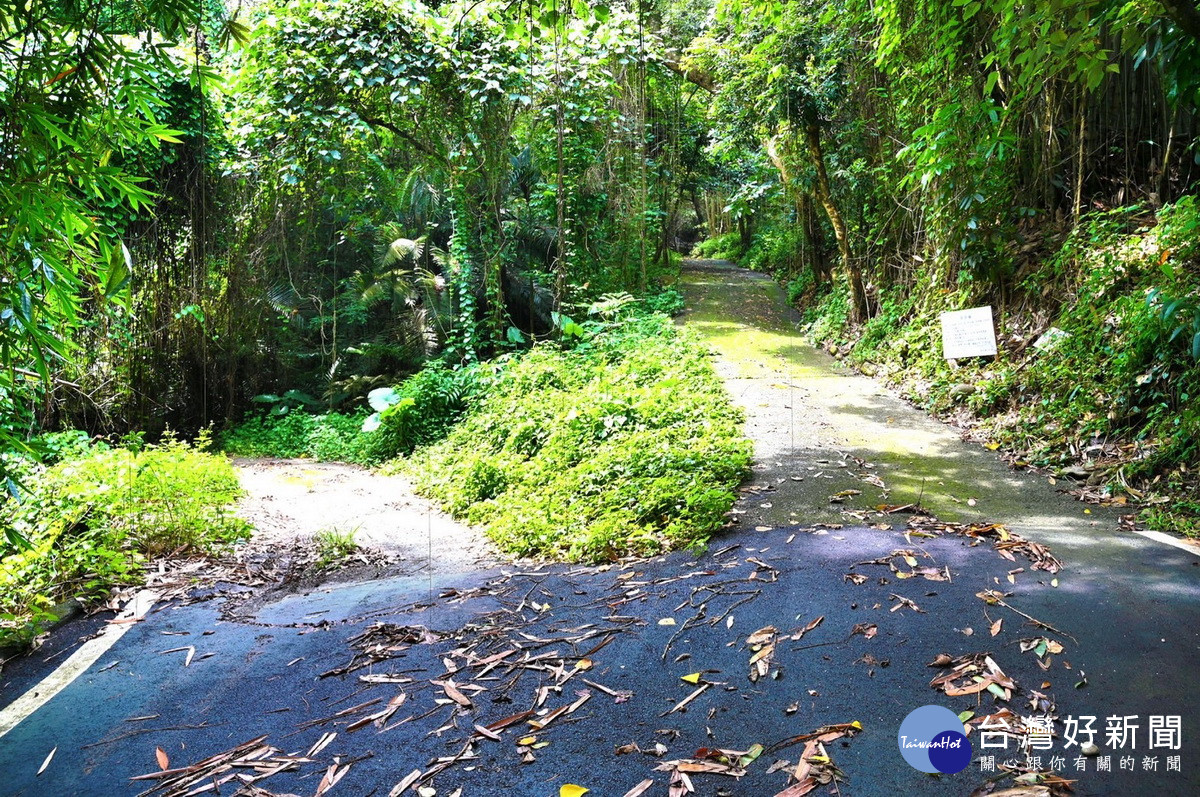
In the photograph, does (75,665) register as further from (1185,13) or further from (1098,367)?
(1098,367)

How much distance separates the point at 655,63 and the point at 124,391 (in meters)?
9.89

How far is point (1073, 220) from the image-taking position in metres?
6.79

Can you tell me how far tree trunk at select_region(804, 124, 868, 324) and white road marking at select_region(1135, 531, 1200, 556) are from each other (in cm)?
697

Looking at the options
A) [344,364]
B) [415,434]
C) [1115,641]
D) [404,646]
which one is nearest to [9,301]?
[404,646]

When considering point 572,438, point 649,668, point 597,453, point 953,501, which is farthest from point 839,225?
point 649,668

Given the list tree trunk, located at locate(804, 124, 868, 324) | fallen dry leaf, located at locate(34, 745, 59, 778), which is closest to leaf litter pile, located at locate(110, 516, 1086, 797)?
fallen dry leaf, located at locate(34, 745, 59, 778)

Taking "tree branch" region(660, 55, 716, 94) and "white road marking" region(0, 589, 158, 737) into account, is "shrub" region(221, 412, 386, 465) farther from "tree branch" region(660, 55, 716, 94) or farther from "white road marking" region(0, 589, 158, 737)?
"tree branch" region(660, 55, 716, 94)

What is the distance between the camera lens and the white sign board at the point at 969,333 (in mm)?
6703

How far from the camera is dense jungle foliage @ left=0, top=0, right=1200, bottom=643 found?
377 centimetres

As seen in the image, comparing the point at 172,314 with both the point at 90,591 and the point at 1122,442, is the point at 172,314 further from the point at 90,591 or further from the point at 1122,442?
the point at 1122,442

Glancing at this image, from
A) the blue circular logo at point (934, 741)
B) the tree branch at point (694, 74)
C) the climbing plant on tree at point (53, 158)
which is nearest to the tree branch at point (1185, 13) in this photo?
the blue circular logo at point (934, 741)

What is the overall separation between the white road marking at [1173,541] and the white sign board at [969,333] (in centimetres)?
291

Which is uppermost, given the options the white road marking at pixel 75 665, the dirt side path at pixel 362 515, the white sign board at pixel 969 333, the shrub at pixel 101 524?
the white sign board at pixel 969 333

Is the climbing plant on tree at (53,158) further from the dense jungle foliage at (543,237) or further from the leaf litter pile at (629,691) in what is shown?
the leaf litter pile at (629,691)
